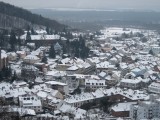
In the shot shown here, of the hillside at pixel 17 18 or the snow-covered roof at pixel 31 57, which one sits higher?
the hillside at pixel 17 18

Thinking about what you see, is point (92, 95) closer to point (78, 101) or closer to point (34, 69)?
point (78, 101)

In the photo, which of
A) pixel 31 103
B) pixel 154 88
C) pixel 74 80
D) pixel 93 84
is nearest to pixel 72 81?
pixel 74 80

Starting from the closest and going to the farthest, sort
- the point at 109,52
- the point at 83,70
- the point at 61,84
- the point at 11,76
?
the point at 61,84, the point at 11,76, the point at 83,70, the point at 109,52

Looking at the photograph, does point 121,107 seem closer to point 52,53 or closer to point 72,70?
point 72,70

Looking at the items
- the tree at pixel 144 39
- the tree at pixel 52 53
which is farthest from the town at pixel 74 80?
the tree at pixel 144 39

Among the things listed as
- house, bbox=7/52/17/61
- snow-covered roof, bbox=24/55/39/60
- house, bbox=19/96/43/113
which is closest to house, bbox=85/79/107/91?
house, bbox=19/96/43/113

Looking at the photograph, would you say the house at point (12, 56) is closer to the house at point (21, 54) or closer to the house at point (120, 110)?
the house at point (21, 54)

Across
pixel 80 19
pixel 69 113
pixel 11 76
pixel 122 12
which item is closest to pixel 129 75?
pixel 11 76

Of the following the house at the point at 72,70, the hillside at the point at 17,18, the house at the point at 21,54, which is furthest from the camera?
the hillside at the point at 17,18
